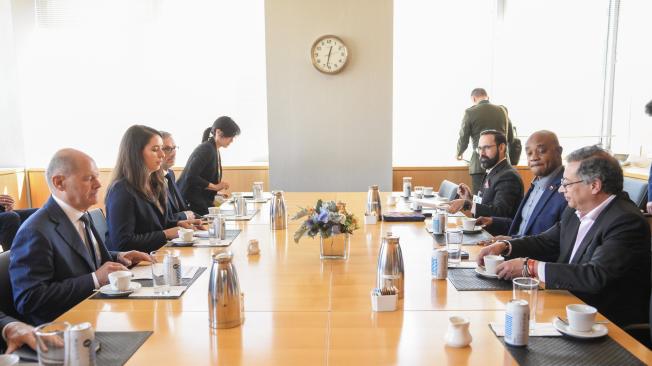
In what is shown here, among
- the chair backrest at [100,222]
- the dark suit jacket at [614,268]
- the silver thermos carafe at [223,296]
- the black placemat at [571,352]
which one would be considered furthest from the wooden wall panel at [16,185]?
the black placemat at [571,352]

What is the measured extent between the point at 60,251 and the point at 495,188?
9.65 ft

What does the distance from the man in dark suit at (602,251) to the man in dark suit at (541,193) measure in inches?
26.9

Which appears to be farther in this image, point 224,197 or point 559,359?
point 224,197

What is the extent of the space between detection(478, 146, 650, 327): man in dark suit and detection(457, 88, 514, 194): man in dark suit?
3.71 meters

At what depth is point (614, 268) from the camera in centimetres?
205

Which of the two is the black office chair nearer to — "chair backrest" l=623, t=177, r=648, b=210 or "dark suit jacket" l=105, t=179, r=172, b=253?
"dark suit jacket" l=105, t=179, r=172, b=253

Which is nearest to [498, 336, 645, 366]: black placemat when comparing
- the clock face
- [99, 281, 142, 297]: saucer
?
[99, 281, 142, 297]: saucer

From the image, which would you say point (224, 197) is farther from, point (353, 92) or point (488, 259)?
point (488, 259)

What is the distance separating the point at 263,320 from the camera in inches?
72.0

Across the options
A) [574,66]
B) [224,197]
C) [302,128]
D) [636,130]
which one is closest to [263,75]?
[302,128]

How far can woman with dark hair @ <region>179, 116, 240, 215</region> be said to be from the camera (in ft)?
15.6

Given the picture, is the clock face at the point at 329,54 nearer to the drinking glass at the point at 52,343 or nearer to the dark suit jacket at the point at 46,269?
the dark suit jacket at the point at 46,269

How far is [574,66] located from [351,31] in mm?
2796

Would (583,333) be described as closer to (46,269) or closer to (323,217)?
(323,217)
